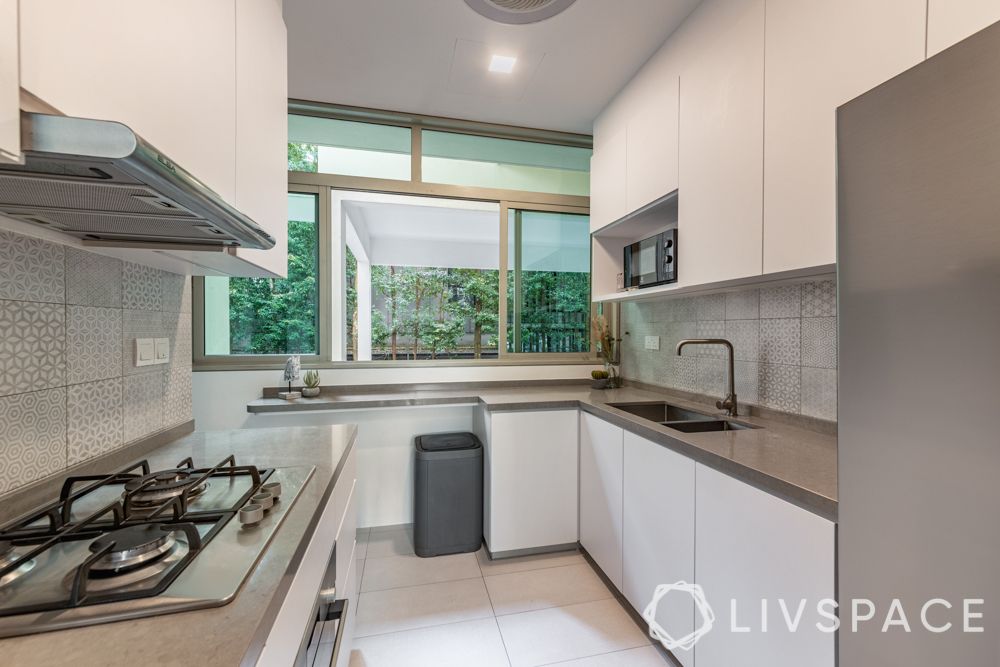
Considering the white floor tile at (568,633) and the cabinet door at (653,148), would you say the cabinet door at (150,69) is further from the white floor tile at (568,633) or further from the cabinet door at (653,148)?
the white floor tile at (568,633)

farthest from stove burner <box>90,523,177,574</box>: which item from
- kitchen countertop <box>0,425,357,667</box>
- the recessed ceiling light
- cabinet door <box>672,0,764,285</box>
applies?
the recessed ceiling light

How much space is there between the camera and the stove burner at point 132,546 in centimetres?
60

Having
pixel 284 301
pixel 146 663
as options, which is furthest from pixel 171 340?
pixel 146 663

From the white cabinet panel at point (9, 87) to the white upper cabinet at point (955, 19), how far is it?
5.16 ft

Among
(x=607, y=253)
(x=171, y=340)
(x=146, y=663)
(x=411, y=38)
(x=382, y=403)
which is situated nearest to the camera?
(x=146, y=663)

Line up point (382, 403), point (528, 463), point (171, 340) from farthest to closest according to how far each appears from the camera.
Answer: point (382, 403)
point (528, 463)
point (171, 340)

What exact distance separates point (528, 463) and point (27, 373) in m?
1.88

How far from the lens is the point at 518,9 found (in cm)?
170

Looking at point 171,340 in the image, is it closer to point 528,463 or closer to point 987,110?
point 528,463

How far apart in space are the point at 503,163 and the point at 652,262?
4.66 ft

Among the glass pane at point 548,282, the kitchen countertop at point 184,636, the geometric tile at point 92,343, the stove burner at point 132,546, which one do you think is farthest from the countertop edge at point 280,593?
the glass pane at point 548,282

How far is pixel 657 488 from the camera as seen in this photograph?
1530 mm

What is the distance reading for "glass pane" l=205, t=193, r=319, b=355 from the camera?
2406mm

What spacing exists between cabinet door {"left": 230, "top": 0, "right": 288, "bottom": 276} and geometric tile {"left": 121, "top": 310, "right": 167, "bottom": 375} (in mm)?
430
